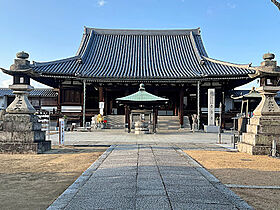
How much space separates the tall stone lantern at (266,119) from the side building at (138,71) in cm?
1027

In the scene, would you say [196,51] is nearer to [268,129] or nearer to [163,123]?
[163,123]

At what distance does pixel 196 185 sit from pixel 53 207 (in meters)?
2.22

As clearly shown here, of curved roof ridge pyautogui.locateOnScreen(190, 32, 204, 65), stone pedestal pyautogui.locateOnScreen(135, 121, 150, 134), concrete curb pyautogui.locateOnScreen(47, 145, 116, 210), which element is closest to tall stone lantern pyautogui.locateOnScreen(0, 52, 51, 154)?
concrete curb pyautogui.locateOnScreen(47, 145, 116, 210)

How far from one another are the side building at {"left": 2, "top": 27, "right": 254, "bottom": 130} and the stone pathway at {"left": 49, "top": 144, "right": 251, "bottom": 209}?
47.9 ft

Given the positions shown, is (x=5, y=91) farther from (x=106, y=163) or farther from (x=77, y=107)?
(x=106, y=163)

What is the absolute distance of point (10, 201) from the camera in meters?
3.25

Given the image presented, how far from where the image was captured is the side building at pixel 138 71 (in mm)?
19031

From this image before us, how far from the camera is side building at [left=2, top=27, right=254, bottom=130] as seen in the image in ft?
62.4

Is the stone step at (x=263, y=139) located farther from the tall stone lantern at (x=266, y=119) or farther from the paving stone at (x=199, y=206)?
the paving stone at (x=199, y=206)

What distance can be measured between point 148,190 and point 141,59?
66.5ft

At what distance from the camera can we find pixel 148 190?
343cm

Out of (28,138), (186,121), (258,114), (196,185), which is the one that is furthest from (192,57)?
(196,185)

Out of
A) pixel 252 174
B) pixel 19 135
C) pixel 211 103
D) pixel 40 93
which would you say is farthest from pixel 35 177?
pixel 40 93

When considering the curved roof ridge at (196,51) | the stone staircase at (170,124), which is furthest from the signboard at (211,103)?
the curved roof ridge at (196,51)
